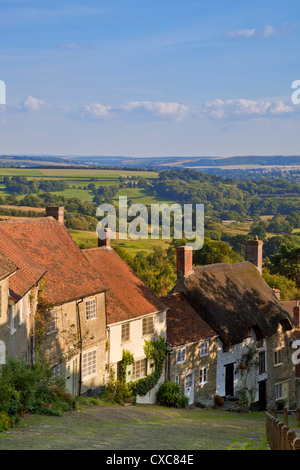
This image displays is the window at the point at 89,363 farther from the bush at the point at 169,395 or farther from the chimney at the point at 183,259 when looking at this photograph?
the chimney at the point at 183,259

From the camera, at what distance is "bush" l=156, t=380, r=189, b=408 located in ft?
110

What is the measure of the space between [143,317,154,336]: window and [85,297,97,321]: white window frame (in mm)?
4643

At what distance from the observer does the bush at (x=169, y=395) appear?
110 feet

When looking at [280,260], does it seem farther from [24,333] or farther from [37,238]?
[24,333]

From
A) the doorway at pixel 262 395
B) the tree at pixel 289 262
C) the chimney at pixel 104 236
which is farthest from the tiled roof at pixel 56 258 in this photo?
the tree at pixel 289 262

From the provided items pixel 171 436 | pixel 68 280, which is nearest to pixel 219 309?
pixel 68 280

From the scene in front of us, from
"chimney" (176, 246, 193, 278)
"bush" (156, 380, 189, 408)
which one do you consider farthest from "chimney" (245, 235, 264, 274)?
"bush" (156, 380, 189, 408)

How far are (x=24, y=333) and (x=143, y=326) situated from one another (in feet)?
34.8

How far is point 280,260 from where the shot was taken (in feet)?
263

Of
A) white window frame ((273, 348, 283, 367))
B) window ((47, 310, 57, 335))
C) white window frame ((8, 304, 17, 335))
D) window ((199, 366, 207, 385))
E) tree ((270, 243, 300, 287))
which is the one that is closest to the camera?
white window frame ((8, 304, 17, 335))

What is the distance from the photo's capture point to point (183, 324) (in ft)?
121

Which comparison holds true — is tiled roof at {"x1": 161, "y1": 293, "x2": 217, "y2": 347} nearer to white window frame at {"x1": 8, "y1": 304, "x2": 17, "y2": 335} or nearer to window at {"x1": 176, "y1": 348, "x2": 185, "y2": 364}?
window at {"x1": 176, "y1": 348, "x2": 185, "y2": 364}

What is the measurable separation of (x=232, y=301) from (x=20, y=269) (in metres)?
18.9

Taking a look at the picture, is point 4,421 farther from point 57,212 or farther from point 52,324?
point 57,212
